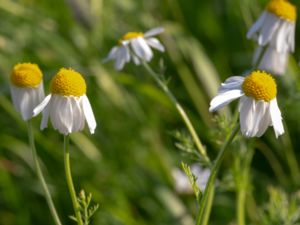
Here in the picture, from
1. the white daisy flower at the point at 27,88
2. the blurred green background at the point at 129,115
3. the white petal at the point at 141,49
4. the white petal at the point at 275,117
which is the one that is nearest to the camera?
the white petal at the point at 275,117

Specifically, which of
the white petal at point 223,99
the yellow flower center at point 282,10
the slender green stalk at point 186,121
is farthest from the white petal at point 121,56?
the white petal at point 223,99

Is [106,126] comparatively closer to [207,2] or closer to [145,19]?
[145,19]

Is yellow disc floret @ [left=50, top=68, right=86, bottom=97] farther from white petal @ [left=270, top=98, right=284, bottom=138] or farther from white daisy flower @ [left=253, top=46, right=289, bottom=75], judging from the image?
white daisy flower @ [left=253, top=46, right=289, bottom=75]

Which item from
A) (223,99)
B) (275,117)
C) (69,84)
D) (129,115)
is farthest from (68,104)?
(129,115)

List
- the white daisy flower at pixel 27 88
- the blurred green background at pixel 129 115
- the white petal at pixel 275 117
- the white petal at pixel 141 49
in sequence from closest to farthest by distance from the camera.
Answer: the white petal at pixel 275 117, the white daisy flower at pixel 27 88, the white petal at pixel 141 49, the blurred green background at pixel 129 115

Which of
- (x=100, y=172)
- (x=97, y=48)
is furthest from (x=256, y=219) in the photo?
(x=97, y=48)

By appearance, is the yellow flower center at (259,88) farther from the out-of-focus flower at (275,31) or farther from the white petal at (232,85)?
the out-of-focus flower at (275,31)
